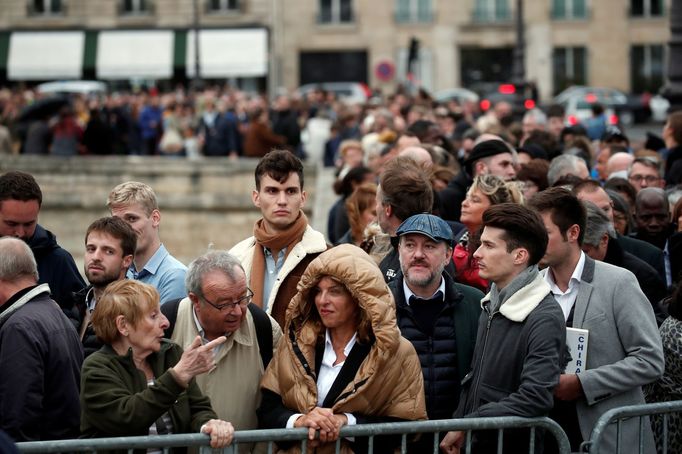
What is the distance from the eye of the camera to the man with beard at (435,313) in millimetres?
6297

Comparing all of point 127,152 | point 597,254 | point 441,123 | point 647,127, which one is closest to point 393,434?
Result: point 597,254

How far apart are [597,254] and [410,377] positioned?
1.91 meters

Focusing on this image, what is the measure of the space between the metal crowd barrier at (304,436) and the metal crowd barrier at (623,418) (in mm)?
169

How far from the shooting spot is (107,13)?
176 ft

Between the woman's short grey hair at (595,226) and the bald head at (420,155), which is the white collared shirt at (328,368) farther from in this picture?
the bald head at (420,155)

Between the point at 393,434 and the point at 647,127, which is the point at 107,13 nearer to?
the point at 647,127

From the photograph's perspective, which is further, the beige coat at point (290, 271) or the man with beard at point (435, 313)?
the beige coat at point (290, 271)

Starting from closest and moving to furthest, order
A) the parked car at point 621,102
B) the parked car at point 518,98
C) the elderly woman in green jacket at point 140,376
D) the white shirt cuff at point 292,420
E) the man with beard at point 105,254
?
the elderly woman in green jacket at point 140,376 → the white shirt cuff at point 292,420 → the man with beard at point 105,254 → the parked car at point 518,98 → the parked car at point 621,102

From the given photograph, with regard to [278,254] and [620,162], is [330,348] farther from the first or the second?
[620,162]

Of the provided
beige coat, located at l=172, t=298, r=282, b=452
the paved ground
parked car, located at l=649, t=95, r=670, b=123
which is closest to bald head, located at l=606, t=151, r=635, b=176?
beige coat, located at l=172, t=298, r=282, b=452

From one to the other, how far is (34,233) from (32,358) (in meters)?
1.99

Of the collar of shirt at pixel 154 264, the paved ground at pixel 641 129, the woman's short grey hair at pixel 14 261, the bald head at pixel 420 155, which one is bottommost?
the collar of shirt at pixel 154 264

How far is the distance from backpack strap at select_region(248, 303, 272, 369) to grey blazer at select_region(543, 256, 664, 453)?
4.93 feet

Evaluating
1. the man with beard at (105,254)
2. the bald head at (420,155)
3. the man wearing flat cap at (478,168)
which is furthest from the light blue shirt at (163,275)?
the bald head at (420,155)
